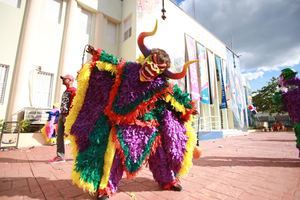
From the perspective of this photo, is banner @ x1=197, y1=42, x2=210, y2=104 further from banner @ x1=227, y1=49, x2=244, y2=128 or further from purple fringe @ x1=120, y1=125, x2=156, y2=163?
purple fringe @ x1=120, y1=125, x2=156, y2=163

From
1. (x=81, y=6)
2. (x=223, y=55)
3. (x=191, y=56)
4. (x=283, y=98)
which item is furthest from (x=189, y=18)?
(x=283, y=98)

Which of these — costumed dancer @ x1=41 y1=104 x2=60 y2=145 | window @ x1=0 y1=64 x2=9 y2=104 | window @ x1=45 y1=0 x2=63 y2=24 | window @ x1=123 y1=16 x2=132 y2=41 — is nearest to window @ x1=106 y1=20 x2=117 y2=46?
window @ x1=123 y1=16 x2=132 y2=41

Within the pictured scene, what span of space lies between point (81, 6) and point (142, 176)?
10.2 meters

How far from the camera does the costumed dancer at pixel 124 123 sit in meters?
1.80

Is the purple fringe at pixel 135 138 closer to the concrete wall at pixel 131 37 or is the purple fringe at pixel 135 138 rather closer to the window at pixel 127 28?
the concrete wall at pixel 131 37

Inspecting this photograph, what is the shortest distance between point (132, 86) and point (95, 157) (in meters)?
0.80

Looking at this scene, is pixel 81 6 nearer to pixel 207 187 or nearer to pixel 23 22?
pixel 23 22

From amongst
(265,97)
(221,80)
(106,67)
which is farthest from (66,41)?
(265,97)

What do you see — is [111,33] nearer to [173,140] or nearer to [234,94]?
[173,140]

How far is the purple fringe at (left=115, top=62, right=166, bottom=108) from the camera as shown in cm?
189

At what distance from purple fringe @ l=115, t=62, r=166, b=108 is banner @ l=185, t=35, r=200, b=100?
32.5 feet

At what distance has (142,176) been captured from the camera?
9.20 feet

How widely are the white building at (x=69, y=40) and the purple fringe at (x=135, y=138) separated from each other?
23.9ft

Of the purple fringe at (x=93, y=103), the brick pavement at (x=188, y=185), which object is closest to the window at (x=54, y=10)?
the brick pavement at (x=188, y=185)
